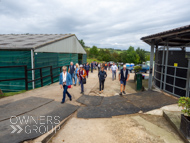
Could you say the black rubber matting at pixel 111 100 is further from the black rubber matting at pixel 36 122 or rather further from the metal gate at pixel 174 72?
the metal gate at pixel 174 72

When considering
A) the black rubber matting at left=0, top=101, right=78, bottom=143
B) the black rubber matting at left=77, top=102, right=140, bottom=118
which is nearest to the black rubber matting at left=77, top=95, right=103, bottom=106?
the black rubber matting at left=77, top=102, right=140, bottom=118

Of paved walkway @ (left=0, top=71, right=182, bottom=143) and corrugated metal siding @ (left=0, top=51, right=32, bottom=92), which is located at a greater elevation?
corrugated metal siding @ (left=0, top=51, right=32, bottom=92)

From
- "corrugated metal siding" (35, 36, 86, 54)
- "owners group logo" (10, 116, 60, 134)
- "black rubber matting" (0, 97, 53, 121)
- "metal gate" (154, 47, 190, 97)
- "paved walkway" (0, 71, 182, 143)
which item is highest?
"corrugated metal siding" (35, 36, 86, 54)

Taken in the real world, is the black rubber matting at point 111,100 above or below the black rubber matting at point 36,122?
below

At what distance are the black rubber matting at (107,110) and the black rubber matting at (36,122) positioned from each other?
1.55ft

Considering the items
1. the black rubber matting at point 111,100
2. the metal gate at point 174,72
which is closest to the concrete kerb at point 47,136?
the black rubber matting at point 111,100

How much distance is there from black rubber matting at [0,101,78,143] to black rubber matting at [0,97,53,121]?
290mm

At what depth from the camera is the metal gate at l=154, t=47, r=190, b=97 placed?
6.76 metres

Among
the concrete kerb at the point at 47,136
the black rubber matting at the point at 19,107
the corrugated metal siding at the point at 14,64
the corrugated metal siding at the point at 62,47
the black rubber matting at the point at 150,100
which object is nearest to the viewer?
the concrete kerb at the point at 47,136

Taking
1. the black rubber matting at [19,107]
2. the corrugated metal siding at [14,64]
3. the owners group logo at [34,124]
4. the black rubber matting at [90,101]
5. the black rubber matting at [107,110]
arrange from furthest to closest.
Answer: the corrugated metal siding at [14,64], the black rubber matting at [90,101], the black rubber matting at [107,110], the black rubber matting at [19,107], the owners group logo at [34,124]

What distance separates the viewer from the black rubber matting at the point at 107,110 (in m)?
5.11

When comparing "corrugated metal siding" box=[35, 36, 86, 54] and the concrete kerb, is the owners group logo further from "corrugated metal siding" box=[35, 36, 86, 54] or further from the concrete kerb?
"corrugated metal siding" box=[35, 36, 86, 54]

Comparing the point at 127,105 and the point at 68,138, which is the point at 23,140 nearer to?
the point at 68,138

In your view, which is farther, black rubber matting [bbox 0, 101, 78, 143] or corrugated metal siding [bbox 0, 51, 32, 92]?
corrugated metal siding [bbox 0, 51, 32, 92]
